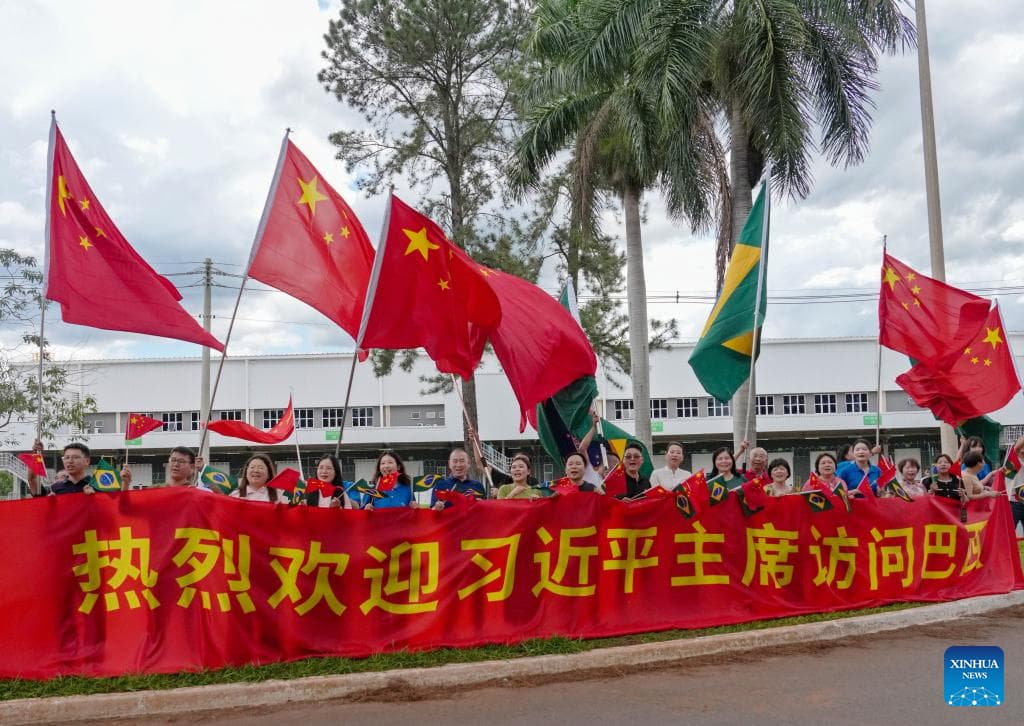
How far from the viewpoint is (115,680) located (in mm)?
6137

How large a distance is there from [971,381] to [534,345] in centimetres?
533

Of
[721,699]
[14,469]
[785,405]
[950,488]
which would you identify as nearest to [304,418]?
[14,469]

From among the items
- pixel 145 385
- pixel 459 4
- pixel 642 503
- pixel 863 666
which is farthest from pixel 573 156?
pixel 145 385

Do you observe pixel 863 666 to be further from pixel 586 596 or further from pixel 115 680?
pixel 115 680

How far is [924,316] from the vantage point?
11234 millimetres

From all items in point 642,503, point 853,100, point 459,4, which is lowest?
point 642,503

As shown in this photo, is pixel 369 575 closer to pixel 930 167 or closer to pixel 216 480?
pixel 216 480

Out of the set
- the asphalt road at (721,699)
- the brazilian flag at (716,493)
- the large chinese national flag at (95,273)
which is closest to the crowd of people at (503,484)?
the brazilian flag at (716,493)

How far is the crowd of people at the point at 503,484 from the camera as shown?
7.45m

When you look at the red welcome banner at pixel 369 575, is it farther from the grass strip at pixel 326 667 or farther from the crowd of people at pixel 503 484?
the crowd of people at pixel 503 484

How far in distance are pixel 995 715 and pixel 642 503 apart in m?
3.21

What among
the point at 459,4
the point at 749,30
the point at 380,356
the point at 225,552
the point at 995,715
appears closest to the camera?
the point at 995,715

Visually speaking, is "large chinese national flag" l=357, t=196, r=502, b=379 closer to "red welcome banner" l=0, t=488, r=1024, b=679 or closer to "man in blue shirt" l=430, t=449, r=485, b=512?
"man in blue shirt" l=430, t=449, r=485, b=512

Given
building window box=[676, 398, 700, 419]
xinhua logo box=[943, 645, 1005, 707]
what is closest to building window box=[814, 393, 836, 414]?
building window box=[676, 398, 700, 419]
